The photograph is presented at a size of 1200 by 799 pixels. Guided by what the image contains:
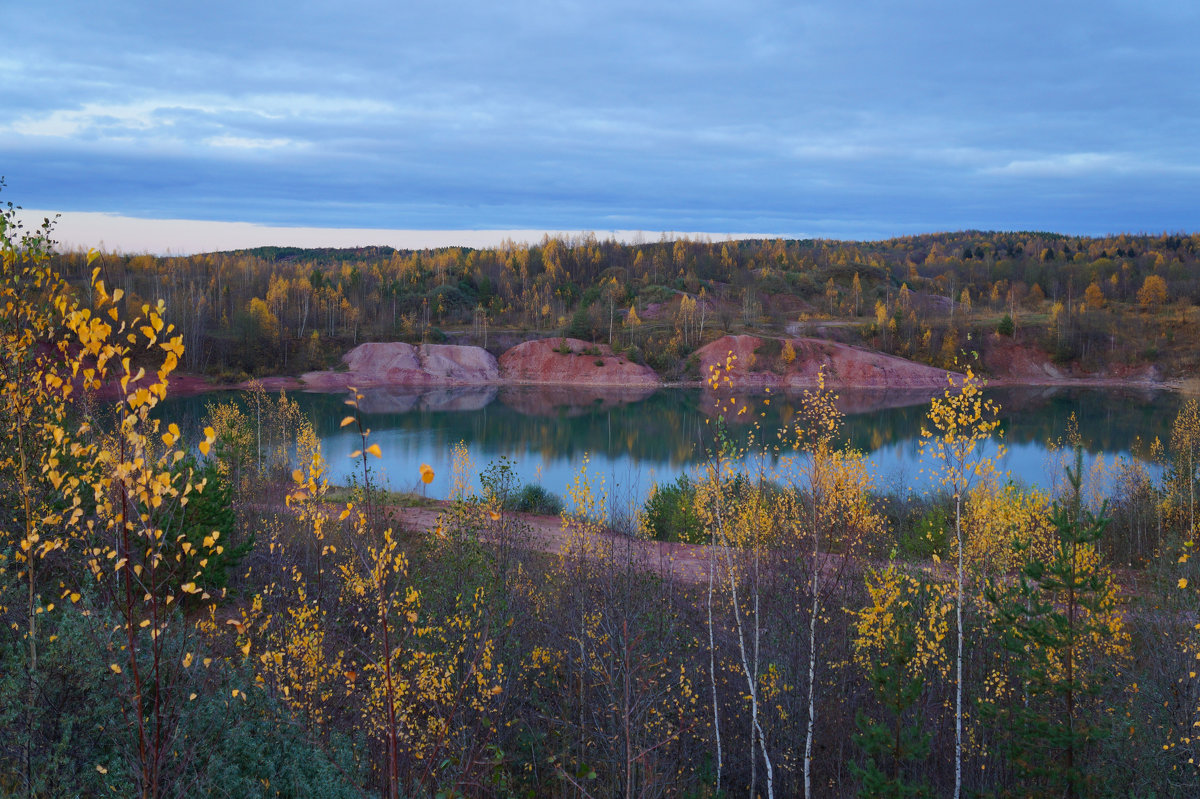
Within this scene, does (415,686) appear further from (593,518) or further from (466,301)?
(466,301)

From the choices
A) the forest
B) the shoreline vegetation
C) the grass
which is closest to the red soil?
the shoreline vegetation

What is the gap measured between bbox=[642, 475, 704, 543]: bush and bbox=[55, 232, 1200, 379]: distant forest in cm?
2967

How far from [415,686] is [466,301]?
303ft

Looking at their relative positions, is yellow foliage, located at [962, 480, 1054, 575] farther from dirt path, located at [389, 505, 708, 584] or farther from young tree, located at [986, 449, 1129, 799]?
dirt path, located at [389, 505, 708, 584]

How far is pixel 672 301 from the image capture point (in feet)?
289

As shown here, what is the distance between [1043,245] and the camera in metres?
151

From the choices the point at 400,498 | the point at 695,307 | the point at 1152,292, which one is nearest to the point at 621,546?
the point at 400,498

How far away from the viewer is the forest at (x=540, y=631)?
4.21m

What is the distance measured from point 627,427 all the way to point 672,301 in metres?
47.0

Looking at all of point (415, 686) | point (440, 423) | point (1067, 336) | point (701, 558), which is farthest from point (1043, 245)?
point (415, 686)

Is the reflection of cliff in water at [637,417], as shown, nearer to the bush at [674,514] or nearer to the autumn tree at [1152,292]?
the bush at [674,514]

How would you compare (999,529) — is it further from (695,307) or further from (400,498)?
(695,307)

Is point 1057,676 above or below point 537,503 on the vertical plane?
above

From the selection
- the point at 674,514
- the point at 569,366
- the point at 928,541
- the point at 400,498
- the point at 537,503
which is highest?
the point at 569,366
